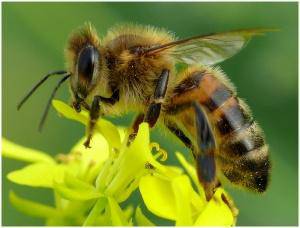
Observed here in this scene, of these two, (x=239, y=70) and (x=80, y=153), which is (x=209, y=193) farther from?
(x=239, y=70)

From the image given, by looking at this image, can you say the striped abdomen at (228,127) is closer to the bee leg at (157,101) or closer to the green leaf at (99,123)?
the bee leg at (157,101)

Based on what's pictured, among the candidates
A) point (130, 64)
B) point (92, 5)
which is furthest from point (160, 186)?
point (92, 5)

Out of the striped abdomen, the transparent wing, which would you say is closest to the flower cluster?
the striped abdomen

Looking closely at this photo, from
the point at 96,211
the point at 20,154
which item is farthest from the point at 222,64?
the point at 96,211

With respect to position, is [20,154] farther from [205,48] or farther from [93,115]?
[205,48]

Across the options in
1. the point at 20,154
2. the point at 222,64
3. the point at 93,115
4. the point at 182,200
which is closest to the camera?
the point at 182,200

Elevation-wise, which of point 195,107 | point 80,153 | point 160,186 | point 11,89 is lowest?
point 11,89
